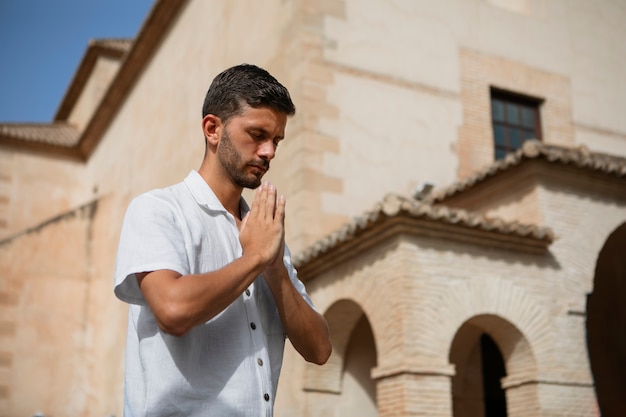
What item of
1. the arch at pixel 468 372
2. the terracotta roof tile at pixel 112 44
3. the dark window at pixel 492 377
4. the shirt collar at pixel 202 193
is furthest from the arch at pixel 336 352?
the terracotta roof tile at pixel 112 44

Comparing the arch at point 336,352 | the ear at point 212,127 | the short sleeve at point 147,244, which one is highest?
the arch at point 336,352

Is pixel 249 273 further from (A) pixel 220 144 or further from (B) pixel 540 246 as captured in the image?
(B) pixel 540 246

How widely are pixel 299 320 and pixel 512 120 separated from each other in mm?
9561

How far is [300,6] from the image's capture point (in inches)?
Result: 364

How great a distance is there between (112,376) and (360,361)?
270 inches

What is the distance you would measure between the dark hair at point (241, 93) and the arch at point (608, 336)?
26.5 feet

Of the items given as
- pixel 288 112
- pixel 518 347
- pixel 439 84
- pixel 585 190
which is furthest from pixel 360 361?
pixel 288 112

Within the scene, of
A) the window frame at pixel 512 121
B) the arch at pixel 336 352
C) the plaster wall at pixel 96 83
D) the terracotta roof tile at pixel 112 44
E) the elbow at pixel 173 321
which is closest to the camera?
the elbow at pixel 173 321

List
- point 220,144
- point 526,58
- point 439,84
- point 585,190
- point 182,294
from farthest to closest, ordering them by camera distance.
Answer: point 526,58 → point 439,84 → point 585,190 → point 220,144 → point 182,294

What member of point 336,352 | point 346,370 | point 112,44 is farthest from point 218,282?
point 112,44

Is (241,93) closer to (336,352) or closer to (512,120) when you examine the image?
(336,352)

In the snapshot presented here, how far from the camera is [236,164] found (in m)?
1.62

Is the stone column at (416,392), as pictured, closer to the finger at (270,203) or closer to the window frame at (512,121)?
the finger at (270,203)

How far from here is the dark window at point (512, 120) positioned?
1048 centimetres
